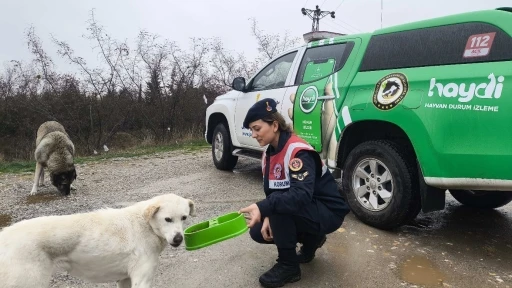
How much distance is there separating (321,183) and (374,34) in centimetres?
215

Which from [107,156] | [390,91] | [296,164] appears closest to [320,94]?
[390,91]

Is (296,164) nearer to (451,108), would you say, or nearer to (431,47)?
(451,108)

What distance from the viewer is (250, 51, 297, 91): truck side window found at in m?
5.48

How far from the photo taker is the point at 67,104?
13.0m

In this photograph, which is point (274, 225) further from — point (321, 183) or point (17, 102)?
point (17, 102)

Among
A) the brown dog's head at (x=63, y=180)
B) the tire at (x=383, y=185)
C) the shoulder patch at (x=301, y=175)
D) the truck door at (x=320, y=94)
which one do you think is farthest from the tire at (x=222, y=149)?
the shoulder patch at (x=301, y=175)

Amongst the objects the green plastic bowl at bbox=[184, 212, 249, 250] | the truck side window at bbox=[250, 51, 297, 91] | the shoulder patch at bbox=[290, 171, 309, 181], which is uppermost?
the truck side window at bbox=[250, 51, 297, 91]

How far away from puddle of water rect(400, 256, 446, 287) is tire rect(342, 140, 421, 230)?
500 millimetres

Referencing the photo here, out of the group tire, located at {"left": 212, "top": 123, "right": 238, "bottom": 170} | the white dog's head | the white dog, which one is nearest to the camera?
the white dog

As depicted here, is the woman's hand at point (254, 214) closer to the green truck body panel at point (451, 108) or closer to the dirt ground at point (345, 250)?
the dirt ground at point (345, 250)

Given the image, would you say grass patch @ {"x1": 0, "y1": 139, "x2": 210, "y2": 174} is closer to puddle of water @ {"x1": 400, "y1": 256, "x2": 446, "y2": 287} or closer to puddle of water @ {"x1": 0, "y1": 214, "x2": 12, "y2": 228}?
puddle of water @ {"x1": 0, "y1": 214, "x2": 12, "y2": 228}

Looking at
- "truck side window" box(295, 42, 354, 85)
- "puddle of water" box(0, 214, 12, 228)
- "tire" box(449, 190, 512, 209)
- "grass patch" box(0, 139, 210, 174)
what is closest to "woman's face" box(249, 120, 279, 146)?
"truck side window" box(295, 42, 354, 85)

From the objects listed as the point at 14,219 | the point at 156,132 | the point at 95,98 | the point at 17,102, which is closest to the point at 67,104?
the point at 95,98

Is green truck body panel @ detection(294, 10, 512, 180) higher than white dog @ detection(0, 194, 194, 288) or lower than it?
higher
